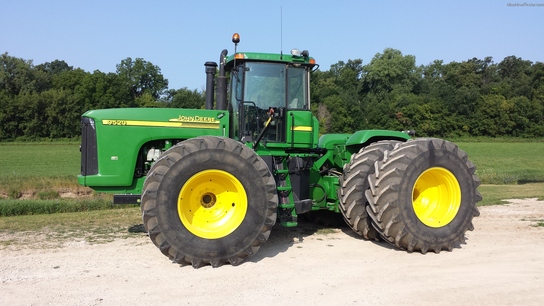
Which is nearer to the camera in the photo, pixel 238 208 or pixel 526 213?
pixel 238 208

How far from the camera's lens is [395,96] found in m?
63.4

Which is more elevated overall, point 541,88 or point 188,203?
point 541,88

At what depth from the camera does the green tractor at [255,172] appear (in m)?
5.97

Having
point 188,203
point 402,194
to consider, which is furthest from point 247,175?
point 402,194

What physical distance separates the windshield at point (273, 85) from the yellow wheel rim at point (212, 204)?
59.7 inches

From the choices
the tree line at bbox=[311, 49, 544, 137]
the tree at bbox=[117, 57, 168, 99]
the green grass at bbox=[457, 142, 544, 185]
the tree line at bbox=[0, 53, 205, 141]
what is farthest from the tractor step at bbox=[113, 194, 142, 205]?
the tree at bbox=[117, 57, 168, 99]

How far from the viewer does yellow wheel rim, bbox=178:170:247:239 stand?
6074 millimetres

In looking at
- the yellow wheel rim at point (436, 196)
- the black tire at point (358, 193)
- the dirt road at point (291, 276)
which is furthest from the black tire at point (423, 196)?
the black tire at point (358, 193)

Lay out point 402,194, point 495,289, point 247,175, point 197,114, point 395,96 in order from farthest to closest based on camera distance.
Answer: point 395,96 < point 197,114 < point 402,194 < point 247,175 < point 495,289

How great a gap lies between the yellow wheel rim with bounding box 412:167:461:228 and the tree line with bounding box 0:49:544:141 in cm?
3854

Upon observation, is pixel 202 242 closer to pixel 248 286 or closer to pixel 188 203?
pixel 188 203

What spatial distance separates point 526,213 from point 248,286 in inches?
306

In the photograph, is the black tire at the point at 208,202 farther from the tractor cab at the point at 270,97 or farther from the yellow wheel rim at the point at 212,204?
the tractor cab at the point at 270,97

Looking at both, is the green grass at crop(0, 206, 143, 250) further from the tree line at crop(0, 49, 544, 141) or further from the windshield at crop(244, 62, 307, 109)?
the tree line at crop(0, 49, 544, 141)
